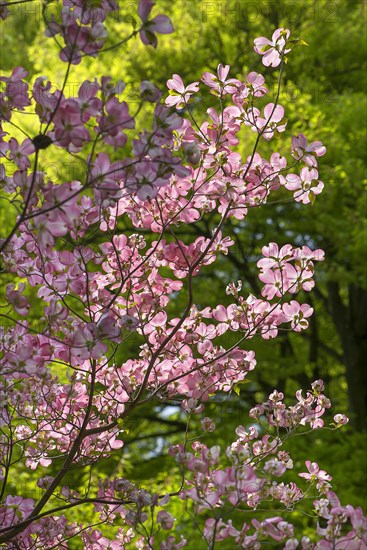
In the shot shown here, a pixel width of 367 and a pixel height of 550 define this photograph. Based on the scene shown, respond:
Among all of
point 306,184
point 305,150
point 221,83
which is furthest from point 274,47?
point 306,184

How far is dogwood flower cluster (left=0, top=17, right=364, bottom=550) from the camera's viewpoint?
183 centimetres

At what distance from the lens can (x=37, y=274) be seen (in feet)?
7.80

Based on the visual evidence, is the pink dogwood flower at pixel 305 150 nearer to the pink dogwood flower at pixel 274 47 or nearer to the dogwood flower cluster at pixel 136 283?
the dogwood flower cluster at pixel 136 283

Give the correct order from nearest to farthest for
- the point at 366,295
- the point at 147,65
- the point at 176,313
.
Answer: the point at 176,313
the point at 147,65
the point at 366,295

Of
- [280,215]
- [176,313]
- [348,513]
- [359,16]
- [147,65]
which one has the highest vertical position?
[359,16]

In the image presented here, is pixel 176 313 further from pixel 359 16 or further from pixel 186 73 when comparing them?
pixel 359 16

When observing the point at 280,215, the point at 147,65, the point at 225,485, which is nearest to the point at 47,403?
the point at 225,485

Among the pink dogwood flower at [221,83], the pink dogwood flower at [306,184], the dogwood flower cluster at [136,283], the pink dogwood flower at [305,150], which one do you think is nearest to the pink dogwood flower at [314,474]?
the dogwood flower cluster at [136,283]

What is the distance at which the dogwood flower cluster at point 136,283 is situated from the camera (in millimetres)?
1829

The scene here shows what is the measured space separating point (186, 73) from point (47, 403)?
7.91m

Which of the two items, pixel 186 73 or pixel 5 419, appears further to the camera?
pixel 186 73

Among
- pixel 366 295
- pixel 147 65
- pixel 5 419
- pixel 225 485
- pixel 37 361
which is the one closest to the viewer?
pixel 225 485

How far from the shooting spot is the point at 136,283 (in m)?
2.68

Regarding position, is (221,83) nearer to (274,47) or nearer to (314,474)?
(274,47)
